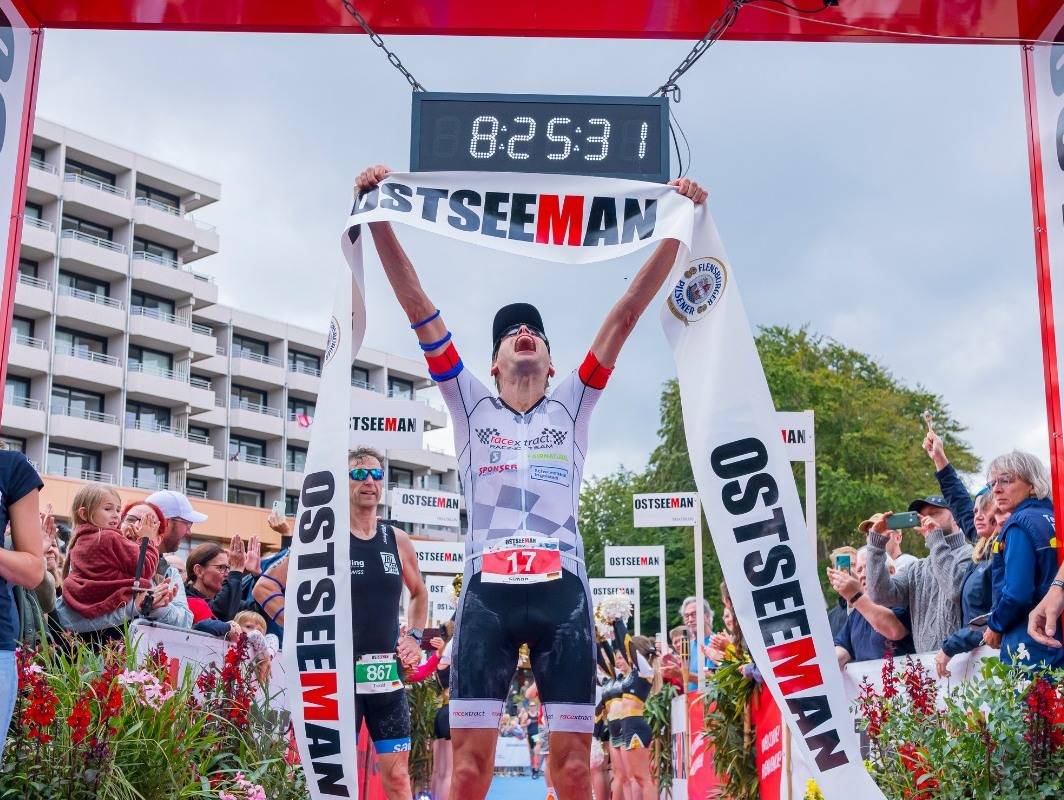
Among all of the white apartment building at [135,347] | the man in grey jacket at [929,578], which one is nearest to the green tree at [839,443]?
the white apartment building at [135,347]

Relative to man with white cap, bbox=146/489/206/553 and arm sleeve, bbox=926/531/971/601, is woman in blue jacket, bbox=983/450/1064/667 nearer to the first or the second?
arm sleeve, bbox=926/531/971/601

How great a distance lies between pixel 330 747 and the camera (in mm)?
5449

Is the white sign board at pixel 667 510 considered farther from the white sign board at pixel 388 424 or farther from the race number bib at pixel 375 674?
the race number bib at pixel 375 674

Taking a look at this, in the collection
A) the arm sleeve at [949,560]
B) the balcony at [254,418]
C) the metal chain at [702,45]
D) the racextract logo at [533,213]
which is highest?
the balcony at [254,418]

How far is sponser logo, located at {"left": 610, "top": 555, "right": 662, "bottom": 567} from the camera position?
20.2m

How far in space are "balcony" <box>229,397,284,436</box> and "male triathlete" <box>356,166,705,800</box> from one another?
69053mm

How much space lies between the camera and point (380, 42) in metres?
7.01

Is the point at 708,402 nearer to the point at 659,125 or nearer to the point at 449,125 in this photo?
the point at 659,125

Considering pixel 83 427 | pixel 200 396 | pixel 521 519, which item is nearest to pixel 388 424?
pixel 521 519

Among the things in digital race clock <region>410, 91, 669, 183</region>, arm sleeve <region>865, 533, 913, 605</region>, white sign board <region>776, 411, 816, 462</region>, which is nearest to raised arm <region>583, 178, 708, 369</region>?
digital race clock <region>410, 91, 669, 183</region>

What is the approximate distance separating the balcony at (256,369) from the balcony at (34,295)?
15.1m

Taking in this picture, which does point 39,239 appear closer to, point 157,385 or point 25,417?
point 25,417

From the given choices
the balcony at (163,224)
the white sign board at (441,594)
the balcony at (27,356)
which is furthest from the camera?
the balcony at (163,224)

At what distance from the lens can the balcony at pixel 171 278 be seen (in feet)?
215
